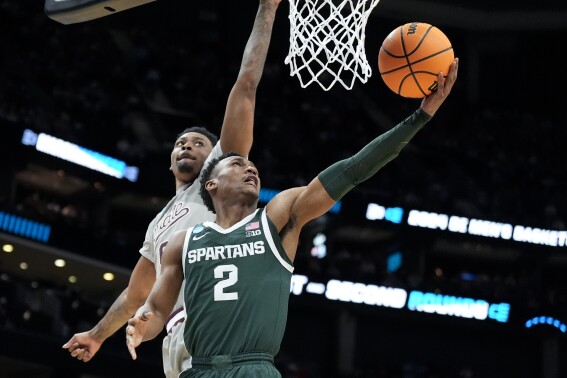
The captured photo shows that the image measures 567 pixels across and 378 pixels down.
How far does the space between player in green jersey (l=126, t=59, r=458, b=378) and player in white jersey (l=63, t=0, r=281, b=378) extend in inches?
16.9

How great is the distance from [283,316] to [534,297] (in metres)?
19.5

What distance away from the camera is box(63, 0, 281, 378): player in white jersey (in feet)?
17.6

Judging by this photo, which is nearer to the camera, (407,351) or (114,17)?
(407,351)

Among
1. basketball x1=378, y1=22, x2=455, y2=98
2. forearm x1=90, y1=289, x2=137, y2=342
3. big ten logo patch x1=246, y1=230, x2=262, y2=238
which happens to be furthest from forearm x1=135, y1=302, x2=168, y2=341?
basketball x1=378, y1=22, x2=455, y2=98

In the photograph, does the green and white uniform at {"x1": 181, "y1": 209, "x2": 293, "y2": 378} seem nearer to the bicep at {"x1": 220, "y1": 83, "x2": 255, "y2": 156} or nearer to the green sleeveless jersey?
the green sleeveless jersey

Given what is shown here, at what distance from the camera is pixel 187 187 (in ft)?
19.1

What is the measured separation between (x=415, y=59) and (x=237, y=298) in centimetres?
163

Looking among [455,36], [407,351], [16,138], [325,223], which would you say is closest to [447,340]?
[407,351]

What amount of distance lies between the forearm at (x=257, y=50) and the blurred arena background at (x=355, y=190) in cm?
1307

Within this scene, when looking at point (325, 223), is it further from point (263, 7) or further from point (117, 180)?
point (263, 7)

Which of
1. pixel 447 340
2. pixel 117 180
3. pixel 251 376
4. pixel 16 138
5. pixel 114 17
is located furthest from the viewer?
pixel 114 17

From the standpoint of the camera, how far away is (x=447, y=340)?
965 inches

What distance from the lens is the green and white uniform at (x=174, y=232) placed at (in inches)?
195

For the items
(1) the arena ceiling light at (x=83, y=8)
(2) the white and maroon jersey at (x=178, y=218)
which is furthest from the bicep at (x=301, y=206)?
(1) the arena ceiling light at (x=83, y=8)
